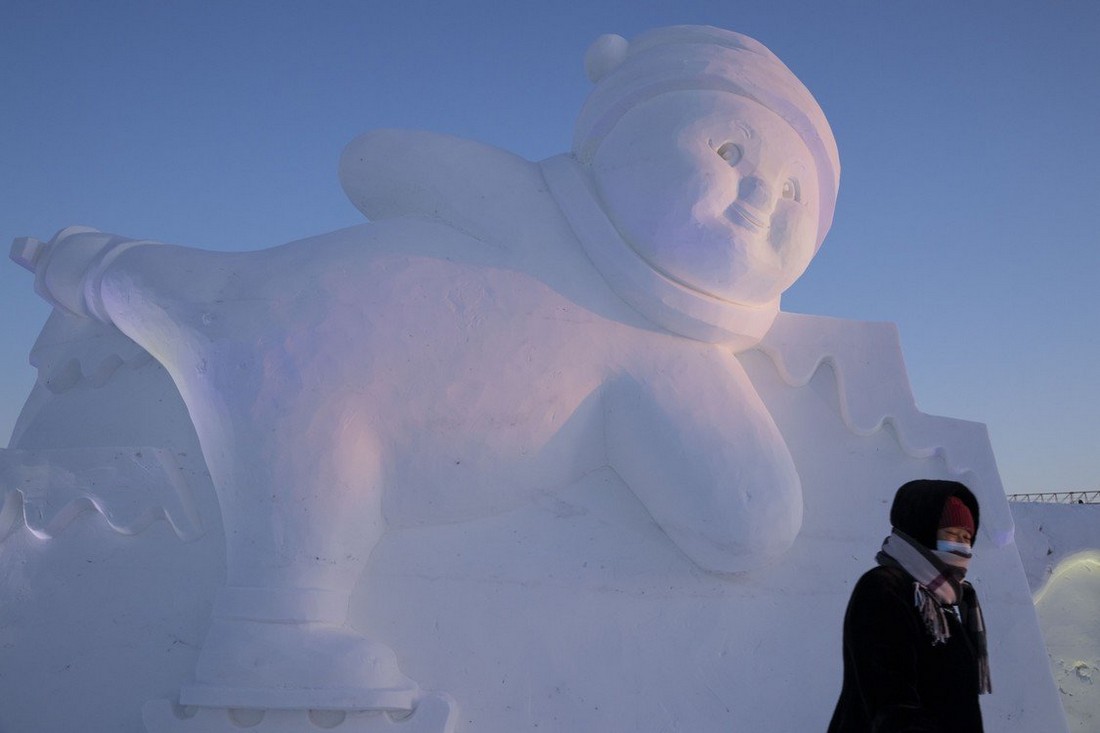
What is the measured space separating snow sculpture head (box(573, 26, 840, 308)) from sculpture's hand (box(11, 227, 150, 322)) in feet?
5.09

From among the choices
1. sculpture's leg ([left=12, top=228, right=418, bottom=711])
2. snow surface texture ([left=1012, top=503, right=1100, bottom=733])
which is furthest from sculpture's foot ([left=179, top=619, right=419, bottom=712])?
snow surface texture ([left=1012, top=503, right=1100, bottom=733])

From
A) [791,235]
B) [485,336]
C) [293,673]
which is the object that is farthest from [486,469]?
[791,235]

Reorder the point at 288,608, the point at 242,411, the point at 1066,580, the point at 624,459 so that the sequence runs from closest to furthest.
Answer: the point at 288,608 → the point at 242,411 → the point at 624,459 → the point at 1066,580

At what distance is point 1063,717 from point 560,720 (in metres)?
1.60

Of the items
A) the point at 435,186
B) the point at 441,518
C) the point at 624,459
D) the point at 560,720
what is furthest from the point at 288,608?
the point at 435,186

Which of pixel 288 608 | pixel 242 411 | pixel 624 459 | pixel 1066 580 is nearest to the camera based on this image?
pixel 288 608

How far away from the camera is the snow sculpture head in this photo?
2.75m

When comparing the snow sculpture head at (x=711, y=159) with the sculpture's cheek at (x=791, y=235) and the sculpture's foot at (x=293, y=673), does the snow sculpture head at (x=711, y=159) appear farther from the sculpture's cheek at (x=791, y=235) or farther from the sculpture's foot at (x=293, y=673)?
the sculpture's foot at (x=293, y=673)

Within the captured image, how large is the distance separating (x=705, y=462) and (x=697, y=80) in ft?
3.98

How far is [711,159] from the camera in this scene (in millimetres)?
2760

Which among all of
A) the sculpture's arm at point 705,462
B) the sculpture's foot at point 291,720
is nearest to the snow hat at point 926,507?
the sculpture's arm at point 705,462

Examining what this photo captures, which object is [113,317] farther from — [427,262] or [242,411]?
[427,262]

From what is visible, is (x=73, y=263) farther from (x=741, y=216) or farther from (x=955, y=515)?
(x=955, y=515)

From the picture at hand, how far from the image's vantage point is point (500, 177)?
9.59 feet
